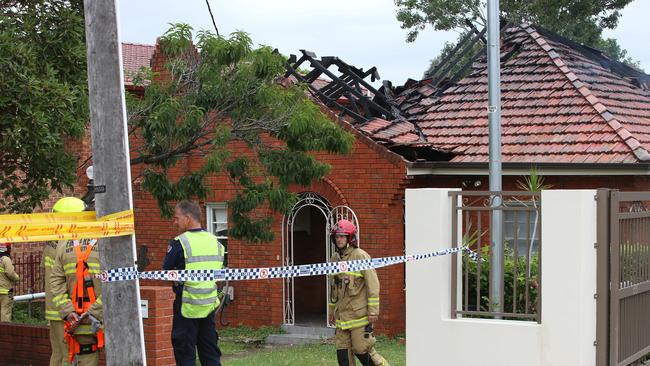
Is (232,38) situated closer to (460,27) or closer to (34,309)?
(34,309)

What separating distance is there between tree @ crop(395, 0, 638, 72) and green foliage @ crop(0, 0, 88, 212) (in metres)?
17.4

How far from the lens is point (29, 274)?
19844mm

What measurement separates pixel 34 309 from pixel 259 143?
709 cm

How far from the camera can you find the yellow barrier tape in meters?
6.96

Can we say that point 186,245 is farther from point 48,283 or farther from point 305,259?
point 305,259

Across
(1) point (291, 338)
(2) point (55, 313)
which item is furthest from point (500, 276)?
(1) point (291, 338)

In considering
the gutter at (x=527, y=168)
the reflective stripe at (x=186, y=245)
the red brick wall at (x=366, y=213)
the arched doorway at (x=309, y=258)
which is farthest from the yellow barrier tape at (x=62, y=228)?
the arched doorway at (x=309, y=258)

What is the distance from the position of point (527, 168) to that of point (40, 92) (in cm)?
812

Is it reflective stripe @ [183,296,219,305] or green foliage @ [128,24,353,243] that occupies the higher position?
green foliage @ [128,24,353,243]

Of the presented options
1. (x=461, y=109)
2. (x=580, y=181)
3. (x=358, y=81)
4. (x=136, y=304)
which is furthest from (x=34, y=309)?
(x=136, y=304)

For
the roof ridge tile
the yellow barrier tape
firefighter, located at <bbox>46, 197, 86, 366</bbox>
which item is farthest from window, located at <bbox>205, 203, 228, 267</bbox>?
the yellow barrier tape

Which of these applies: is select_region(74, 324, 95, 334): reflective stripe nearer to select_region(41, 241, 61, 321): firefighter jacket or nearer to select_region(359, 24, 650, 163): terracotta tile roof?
select_region(41, 241, 61, 321): firefighter jacket

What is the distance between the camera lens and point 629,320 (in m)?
9.89

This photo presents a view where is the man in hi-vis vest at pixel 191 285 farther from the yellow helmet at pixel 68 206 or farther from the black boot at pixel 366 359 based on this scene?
the black boot at pixel 366 359
